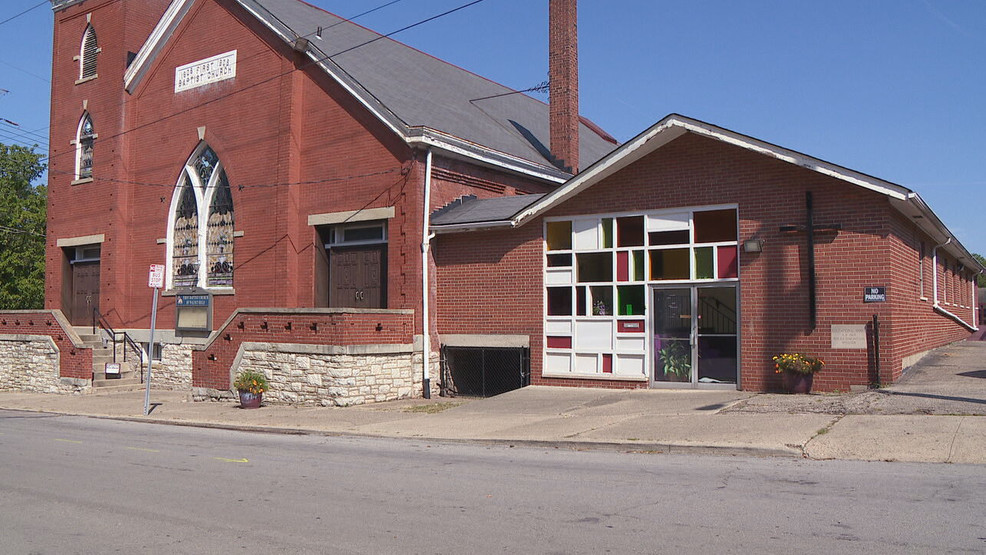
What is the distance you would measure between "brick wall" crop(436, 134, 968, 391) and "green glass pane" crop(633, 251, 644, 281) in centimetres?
94

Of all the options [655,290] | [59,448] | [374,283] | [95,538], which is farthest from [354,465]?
[374,283]

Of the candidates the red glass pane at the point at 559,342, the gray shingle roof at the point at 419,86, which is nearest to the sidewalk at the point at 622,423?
the red glass pane at the point at 559,342

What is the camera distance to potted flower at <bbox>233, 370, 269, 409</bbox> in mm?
18047

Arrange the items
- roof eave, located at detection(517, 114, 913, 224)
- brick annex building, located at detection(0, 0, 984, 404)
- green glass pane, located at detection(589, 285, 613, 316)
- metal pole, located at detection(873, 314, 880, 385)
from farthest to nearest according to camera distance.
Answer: green glass pane, located at detection(589, 285, 613, 316) < brick annex building, located at detection(0, 0, 984, 404) < metal pole, located at detection(873, 314, 880, 385) < roof eave, located at detection(517, 114, 913, 224)

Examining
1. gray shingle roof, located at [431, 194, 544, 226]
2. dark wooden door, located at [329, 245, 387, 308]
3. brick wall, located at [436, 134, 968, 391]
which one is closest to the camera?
brick wall, located at [436, 134, 968, 391]

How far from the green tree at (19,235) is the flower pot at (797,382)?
118 feet

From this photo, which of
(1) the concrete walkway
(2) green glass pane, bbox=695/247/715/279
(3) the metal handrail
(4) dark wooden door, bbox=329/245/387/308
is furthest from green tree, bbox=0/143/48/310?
(2) green glass pane, bbox=695/247/715/279

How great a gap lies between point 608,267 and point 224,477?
10138mm

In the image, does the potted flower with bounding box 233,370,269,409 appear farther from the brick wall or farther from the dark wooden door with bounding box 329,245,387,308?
the brick wall

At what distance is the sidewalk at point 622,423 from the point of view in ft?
33.5

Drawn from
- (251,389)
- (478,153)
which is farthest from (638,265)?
(251,389)

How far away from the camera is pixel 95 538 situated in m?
6.74

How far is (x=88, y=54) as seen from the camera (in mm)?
27578

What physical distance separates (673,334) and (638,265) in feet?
5.17
